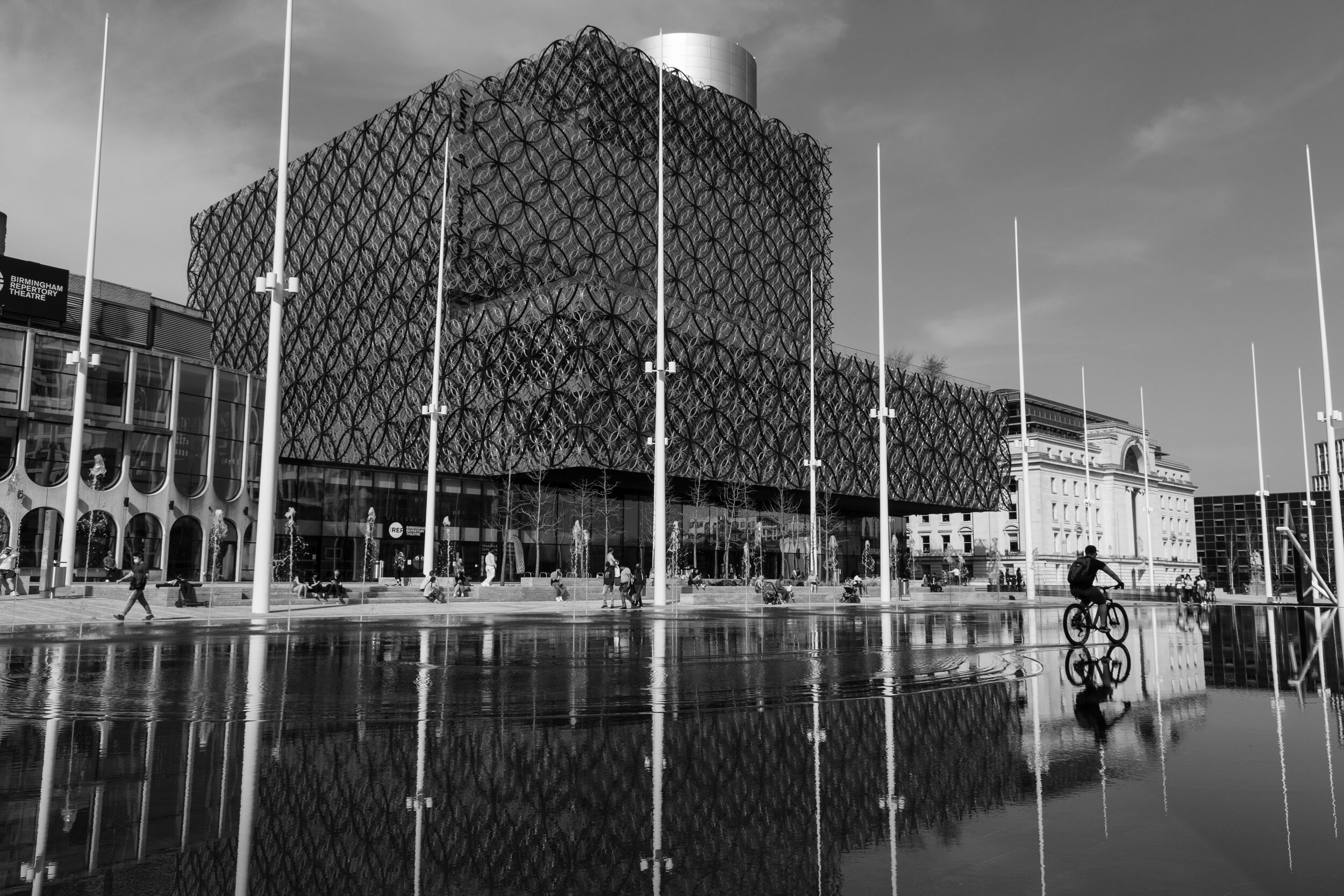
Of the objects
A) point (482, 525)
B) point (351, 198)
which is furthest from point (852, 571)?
point (351, 198)

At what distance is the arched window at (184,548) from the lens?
53094mm

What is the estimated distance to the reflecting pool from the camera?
4332mm

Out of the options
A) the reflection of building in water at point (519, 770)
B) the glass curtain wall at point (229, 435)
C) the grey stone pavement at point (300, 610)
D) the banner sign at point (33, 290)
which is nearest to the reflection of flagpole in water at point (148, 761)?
the reflection of building in water at point (519, 770)

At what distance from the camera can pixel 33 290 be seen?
185ft

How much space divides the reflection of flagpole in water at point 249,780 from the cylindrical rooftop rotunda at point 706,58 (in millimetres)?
90676

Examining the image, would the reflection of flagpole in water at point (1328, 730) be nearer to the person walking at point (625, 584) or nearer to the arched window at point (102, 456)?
the person walking at point (625, 584)

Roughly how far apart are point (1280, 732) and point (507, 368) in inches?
2214

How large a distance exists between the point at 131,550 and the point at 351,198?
3302cm

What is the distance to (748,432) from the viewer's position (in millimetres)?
70750

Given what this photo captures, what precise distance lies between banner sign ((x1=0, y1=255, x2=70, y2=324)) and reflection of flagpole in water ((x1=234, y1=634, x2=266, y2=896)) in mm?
53094

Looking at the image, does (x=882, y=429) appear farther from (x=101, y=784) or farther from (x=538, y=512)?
(x=101, y=784)

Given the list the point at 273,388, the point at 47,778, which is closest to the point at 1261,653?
the point at 47,778

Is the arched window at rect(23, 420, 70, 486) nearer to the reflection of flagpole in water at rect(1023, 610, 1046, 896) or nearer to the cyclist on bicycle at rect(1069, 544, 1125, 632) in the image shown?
the cyclist on bicycle at rect(1069, 544, 1125, 632)

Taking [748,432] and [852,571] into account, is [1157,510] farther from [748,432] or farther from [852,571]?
[748,432]
